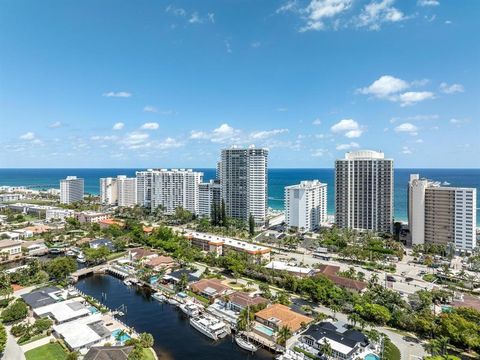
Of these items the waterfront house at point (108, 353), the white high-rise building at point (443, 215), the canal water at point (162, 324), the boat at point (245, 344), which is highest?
the white high-rise building at point (443, 215)

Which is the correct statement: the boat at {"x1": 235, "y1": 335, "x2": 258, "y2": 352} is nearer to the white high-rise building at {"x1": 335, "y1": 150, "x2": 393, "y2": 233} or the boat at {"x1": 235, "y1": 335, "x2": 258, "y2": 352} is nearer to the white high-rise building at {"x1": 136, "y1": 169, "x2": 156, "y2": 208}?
the white high-rise building at {"x1": 335, "y1": 150, "x2": 393, "y2": 233}

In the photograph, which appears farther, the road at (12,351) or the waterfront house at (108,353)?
the road at (12,351)

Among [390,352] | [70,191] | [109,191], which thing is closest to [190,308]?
[390,352]

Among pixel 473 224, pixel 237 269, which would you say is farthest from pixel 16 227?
pixel 473 224

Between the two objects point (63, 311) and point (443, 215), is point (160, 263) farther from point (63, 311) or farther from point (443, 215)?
point (443, 215)

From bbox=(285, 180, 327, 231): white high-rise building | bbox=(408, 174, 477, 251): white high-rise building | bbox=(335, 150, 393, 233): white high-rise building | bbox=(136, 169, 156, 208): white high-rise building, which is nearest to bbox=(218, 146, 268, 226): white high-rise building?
bbox=(285, 180, 327, 231): white high-rise building

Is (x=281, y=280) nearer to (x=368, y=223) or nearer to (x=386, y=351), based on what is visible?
(x=386, y=351)

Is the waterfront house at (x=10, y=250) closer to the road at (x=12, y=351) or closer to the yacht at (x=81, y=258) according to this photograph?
the yacht at (x=81, y=258)

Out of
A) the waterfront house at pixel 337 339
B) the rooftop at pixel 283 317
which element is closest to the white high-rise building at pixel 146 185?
the rooftop at pixel 283 317
